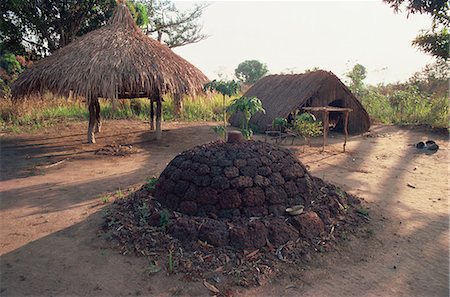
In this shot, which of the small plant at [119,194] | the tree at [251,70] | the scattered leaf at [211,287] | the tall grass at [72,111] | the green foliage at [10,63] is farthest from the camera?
the tree at [251,70]

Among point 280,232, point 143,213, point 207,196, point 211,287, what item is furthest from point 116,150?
point 211,287

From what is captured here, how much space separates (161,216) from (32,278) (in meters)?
1.33

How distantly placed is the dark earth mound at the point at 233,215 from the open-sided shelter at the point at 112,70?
12.6 ft

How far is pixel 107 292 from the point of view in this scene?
2781mm

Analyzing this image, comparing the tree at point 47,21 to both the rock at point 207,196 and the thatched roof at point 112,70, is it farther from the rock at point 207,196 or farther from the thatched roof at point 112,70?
the rock at point 207,196

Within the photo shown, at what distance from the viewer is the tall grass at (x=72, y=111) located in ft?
36.4

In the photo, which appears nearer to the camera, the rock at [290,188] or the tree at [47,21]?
the rock at [290,188]

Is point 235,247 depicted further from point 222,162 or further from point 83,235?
point 83,235

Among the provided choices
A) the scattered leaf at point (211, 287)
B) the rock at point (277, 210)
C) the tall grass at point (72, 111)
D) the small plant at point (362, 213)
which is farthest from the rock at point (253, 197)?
the tall grass at point (72, 111)

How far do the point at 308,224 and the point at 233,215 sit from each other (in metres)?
0.84

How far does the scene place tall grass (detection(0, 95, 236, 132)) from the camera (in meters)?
11.1

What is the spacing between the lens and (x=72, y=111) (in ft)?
43.5

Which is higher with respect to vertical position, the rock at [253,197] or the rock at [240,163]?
the rock at [240,163]

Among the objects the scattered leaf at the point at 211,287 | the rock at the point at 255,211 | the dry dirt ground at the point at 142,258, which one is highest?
the rock at the point at 255,211
